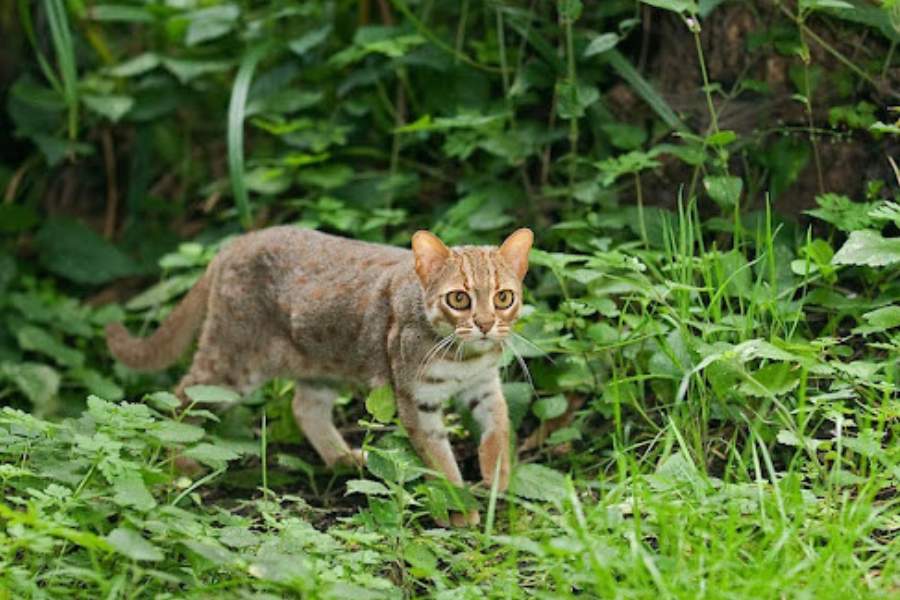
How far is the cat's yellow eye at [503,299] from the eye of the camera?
471 cm

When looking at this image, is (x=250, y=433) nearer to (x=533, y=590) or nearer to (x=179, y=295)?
(x=179, y=295)

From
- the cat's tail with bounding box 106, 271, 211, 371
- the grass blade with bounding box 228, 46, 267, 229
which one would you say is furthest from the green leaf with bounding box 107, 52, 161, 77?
the cat's tail with bounding box 106, 271, 211, 371

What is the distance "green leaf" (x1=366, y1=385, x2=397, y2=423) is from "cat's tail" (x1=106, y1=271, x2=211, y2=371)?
1.17 metres

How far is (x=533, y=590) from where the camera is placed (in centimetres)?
419

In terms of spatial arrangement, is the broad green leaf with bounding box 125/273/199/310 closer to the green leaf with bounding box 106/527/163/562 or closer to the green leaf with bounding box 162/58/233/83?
the green leaf with bounding box 162/58/233/83

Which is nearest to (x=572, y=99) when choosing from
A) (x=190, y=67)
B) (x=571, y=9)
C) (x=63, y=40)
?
(x=571, y=9)

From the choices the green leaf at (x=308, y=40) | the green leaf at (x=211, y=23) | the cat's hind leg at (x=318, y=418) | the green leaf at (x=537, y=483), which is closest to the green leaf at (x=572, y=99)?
the green leaf at (x=308, y=40)

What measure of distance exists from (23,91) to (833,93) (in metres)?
4.16

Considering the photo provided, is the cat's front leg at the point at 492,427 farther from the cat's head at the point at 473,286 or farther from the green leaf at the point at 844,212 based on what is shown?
the green leaf at the point at 844,212

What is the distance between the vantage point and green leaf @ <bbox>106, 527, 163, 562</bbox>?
3.75 m

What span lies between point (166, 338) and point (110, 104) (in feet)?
6.09

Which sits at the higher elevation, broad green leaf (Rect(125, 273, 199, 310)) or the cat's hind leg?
broad green leaf (Rect(125, 273, 199, 310))

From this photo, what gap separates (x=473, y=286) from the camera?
4.67m

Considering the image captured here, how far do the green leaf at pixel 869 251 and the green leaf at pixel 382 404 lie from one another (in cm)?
167
